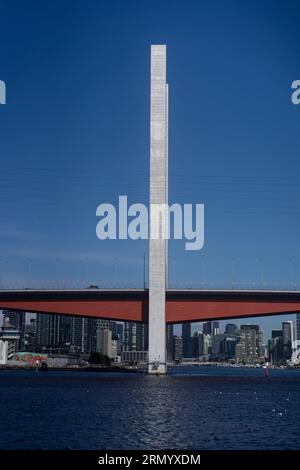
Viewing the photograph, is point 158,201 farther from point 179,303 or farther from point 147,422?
point 147,422

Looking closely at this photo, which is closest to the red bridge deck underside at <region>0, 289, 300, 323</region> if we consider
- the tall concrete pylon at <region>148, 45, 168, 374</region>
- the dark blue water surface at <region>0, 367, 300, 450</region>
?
the tall concrete pylon at <region>148, 45, 168, 374</region>

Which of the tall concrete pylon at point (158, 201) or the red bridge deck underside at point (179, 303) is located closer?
the tall concrete pylon at point (158, 201)

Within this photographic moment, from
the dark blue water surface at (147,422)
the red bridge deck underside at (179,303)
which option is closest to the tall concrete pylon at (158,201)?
the red bridge deck underside at (179,303)

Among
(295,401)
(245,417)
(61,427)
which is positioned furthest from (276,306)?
(61,427)

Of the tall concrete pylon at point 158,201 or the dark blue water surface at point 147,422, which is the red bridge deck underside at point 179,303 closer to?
the tall concrete pylon at point 158,201

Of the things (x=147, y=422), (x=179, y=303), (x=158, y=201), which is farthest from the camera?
(x=179, y=303)

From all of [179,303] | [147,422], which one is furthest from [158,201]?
[147,422]
